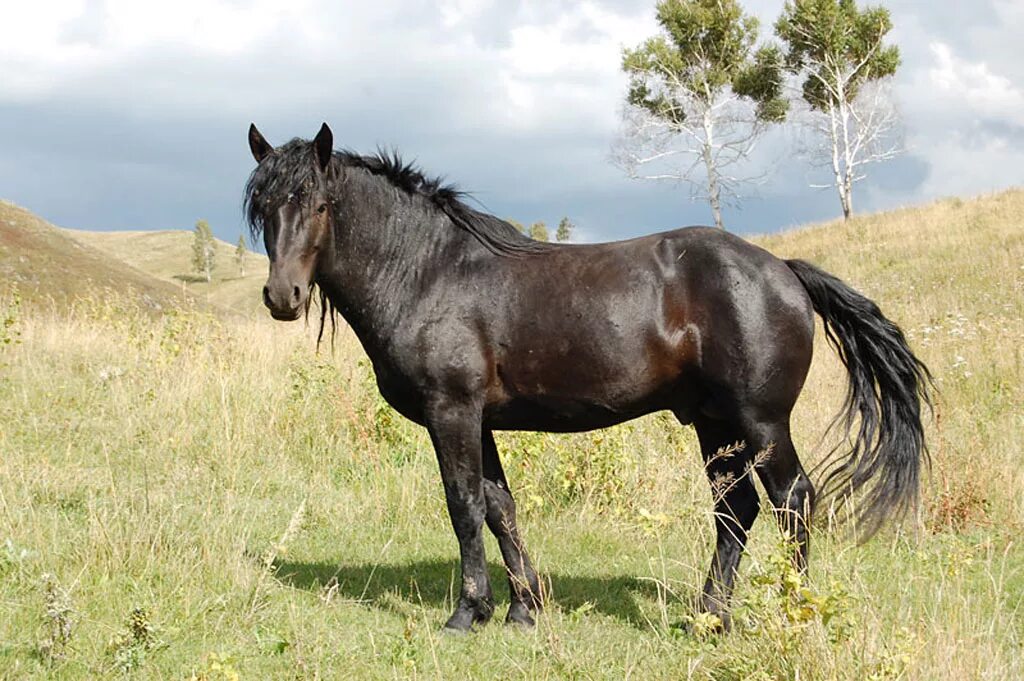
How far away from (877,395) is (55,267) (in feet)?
96.1

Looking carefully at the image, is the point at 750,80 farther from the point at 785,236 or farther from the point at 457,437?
the point at 457,437

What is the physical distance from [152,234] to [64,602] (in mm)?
133422

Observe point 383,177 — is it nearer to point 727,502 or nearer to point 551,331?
point 551,331

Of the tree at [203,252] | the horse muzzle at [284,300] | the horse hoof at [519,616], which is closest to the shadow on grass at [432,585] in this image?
the horse hoof at [519,616]

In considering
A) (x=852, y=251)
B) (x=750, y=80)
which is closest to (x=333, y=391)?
(x=852, y=251)

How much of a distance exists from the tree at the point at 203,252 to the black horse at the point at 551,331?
109 metres

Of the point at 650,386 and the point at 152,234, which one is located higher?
the point at 152,234

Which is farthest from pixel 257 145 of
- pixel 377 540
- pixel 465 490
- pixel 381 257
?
pixel 377 540

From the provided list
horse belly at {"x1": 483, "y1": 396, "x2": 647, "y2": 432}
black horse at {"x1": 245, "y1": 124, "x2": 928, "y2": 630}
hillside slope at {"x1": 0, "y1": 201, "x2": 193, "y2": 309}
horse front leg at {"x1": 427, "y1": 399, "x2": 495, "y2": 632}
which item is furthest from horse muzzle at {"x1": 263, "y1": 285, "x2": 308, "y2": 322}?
hillside slope at {"x1": 0, "y1": 201, "x2": 193, "y2": 309}

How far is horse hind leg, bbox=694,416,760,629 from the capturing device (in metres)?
4.86

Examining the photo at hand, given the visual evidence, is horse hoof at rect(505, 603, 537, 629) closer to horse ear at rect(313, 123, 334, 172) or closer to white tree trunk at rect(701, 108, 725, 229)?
horse ear at rect(313, 123, 334, 172)

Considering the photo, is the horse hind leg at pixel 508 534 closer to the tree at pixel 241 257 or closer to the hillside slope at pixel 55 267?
the hillside slope at pixel 55 267

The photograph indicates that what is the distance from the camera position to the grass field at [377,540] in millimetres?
3953

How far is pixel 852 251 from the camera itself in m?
24.4
